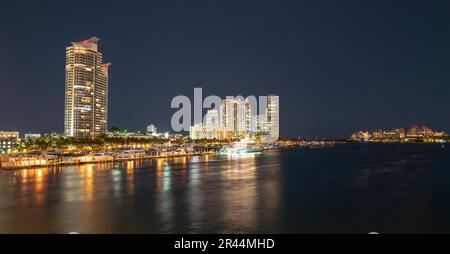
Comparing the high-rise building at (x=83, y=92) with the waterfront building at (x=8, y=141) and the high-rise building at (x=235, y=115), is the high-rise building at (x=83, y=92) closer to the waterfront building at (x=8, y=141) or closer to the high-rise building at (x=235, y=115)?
the waterfront building at (x=8, y=141)

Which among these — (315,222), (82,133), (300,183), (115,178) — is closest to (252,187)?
(300,183)

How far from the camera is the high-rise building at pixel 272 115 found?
4400 inches

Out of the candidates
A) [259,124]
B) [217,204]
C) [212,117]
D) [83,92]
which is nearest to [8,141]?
[83,92]

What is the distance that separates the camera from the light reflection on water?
10.8m

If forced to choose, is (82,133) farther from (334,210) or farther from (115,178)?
(334,210)

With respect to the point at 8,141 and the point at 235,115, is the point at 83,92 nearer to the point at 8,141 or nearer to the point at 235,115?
the point at 8,141

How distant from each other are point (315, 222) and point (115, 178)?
42.6 ft

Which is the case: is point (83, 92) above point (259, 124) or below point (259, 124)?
above

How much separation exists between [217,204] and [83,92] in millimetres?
64154

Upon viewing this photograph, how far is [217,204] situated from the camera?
13.7 metres

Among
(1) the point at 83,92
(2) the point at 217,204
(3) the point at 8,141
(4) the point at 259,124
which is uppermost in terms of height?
(1) the point at 83,92

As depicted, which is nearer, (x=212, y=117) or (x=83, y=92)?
(x=83, y=92)

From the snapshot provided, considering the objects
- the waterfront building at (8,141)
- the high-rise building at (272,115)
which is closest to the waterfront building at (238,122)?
the high-rise building at (272,115)

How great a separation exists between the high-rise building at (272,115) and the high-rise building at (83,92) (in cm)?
5343
